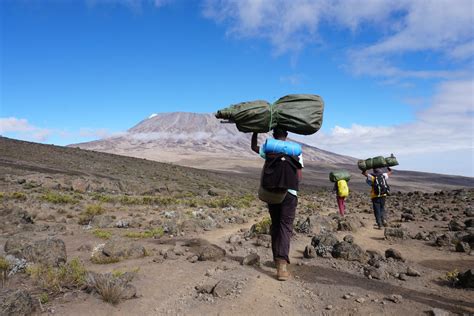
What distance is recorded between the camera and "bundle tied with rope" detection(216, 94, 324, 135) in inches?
182

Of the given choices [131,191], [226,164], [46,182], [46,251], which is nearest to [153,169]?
[131,191]

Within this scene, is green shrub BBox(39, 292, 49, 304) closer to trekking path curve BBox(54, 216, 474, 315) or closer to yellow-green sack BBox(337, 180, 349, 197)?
trekking path curve BBox(54, 216, 474, 315)

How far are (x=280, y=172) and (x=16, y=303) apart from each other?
308 centimetres

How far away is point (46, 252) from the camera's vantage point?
5383 millimetres

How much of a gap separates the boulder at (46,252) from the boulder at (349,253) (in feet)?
14.2

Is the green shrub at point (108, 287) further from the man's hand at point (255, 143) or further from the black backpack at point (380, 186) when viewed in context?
the black backpack at point (380, 186)

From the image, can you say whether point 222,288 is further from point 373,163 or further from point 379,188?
point 373,163

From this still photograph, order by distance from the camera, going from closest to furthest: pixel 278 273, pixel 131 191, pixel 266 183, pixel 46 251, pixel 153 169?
pixel 266 183
pixel 278 273
pixel 46 251
pixel 131 191
pixel 153 169

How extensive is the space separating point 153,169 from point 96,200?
2627cm

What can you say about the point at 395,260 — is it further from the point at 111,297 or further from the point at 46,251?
the point at 46,251

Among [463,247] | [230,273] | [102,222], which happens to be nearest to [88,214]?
[102,222]

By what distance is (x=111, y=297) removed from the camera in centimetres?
396

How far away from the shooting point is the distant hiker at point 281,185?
4.50 meters

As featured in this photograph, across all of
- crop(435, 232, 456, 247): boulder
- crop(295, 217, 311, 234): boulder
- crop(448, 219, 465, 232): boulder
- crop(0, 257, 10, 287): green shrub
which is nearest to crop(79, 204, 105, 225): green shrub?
crop(0, 257, 10, 287): green shrub
